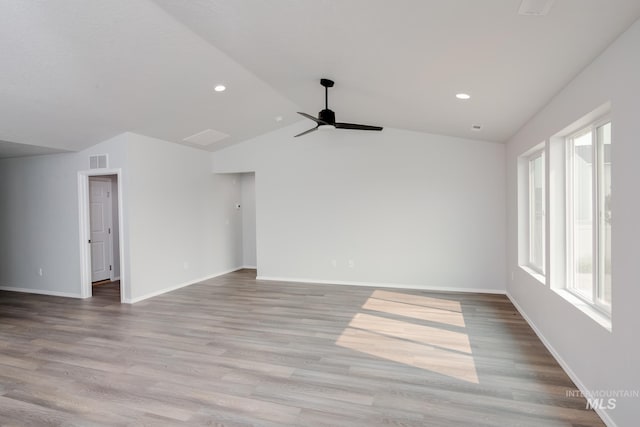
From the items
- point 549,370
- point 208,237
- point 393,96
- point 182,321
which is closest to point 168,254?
point 208,237

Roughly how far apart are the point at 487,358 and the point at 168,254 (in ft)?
16.4

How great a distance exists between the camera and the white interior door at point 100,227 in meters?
7.00

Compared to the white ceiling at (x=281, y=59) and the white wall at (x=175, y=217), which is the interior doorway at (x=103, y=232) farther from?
the white ceiling at (x=281, y=59)

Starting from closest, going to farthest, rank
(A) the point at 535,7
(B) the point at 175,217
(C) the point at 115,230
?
(A) the point at 535,7 → (B) the point at 175,217 → (C) the point at 115,230

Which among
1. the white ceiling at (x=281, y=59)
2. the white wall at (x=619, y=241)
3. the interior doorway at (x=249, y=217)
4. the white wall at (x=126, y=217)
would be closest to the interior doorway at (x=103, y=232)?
the white wall at (x=126, y=217)

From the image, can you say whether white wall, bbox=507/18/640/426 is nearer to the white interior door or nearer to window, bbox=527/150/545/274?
window, bbox=527/150/545/274

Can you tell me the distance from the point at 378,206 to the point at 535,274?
276cm

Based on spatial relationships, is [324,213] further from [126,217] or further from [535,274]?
[535,274]

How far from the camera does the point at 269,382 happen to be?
9.78ft

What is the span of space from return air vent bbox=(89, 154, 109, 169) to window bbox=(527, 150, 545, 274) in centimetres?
597

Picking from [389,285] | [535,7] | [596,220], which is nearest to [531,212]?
[596,220]

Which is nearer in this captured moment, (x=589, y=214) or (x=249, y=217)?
(x=589, y=214)

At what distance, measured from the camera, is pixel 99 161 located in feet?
18.7

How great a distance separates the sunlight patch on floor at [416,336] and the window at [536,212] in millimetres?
1144
